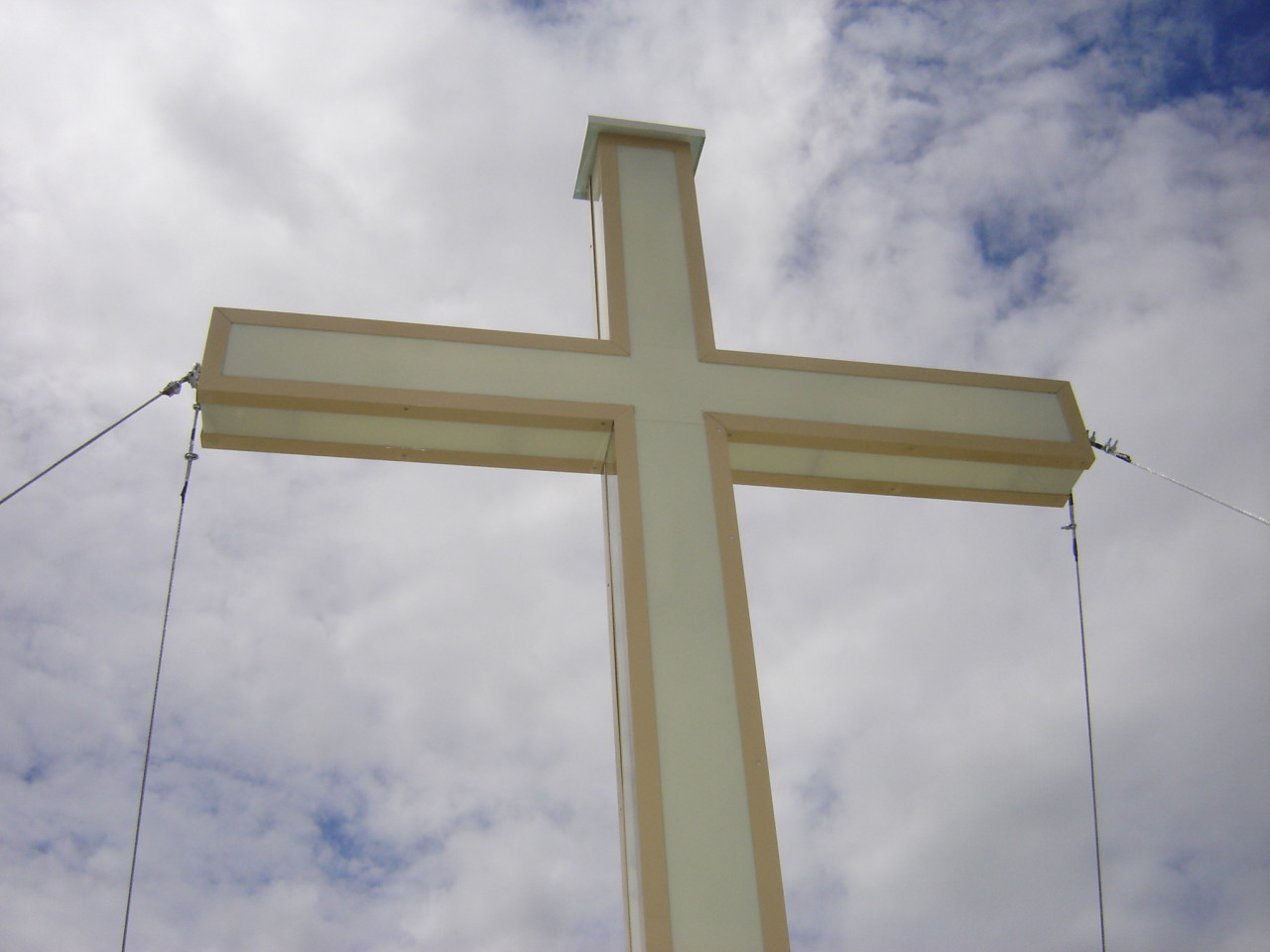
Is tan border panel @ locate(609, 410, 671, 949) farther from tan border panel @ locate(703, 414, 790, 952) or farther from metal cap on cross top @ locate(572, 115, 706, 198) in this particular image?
metal cap on cross top @ locate(572, 115, 706, 198)

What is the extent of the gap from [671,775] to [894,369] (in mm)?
1885

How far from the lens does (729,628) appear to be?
3971mm

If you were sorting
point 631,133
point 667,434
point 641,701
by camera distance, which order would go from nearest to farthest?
point 641,701 → point 667,434 → point 631,133

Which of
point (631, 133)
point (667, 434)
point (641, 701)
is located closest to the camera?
point (641, 701)

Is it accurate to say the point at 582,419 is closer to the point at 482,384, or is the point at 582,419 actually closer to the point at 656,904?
the point at 482,384

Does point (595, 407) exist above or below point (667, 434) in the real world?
above

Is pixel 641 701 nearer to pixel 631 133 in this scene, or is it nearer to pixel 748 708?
pixel 748 708

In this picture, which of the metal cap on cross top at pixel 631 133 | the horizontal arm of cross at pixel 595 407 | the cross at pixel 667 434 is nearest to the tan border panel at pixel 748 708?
the cross at pixel 667 434

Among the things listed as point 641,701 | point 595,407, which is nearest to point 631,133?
point 595,407

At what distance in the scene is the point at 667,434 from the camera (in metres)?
4.35

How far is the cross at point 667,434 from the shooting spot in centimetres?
364

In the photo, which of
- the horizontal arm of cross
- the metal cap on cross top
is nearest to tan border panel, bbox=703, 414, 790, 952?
the horizontal arm of cross

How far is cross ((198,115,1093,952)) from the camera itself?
3637mm

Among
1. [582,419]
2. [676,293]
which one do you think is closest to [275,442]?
[582,419]
